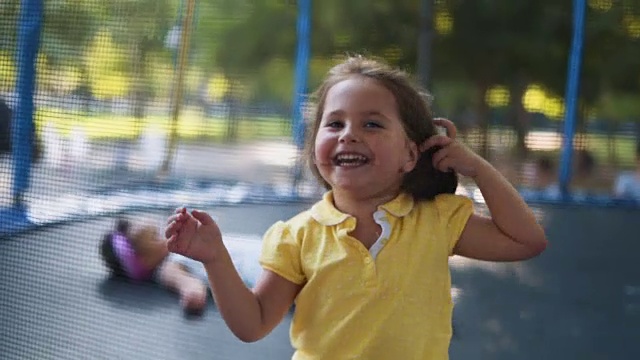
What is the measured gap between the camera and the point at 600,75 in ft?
6.94

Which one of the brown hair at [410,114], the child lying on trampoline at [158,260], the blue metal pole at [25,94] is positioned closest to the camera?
the brown hair at [410,114]

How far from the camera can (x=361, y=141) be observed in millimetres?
748

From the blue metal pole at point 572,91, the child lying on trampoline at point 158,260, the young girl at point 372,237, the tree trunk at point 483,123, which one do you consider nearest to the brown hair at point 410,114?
the young girl at point 372,237

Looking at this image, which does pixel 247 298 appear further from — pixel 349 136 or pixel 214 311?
pixel 214 311

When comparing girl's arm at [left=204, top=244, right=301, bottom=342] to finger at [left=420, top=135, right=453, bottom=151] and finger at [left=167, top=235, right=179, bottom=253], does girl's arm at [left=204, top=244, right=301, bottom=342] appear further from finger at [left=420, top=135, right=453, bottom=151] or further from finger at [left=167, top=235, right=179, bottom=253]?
finger at [left=420, top=135, right=453, bottom=151]

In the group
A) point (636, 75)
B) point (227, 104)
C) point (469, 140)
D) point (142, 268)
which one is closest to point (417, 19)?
point (469, 140)

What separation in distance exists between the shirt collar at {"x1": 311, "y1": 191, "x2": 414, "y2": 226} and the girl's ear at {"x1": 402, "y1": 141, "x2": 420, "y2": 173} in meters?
0.03

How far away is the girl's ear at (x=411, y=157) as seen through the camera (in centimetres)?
78

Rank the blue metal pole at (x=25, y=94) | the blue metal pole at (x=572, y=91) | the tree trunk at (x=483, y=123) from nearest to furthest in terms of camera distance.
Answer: the blue metal pole at (x=25, y=94)
the tree trunk at (x=483, y=123)
the blue metal pole at (x=572, y=91)

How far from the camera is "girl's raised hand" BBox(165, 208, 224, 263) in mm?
679

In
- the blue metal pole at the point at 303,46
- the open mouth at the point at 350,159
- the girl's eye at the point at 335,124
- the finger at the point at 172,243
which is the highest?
the blue metal pole at the point at 303,46

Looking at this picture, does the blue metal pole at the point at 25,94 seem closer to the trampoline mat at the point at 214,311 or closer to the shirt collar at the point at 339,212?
the trampoline mat at the point at 214,311

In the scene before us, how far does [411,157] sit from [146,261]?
988mm

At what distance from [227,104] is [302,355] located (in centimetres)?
113
